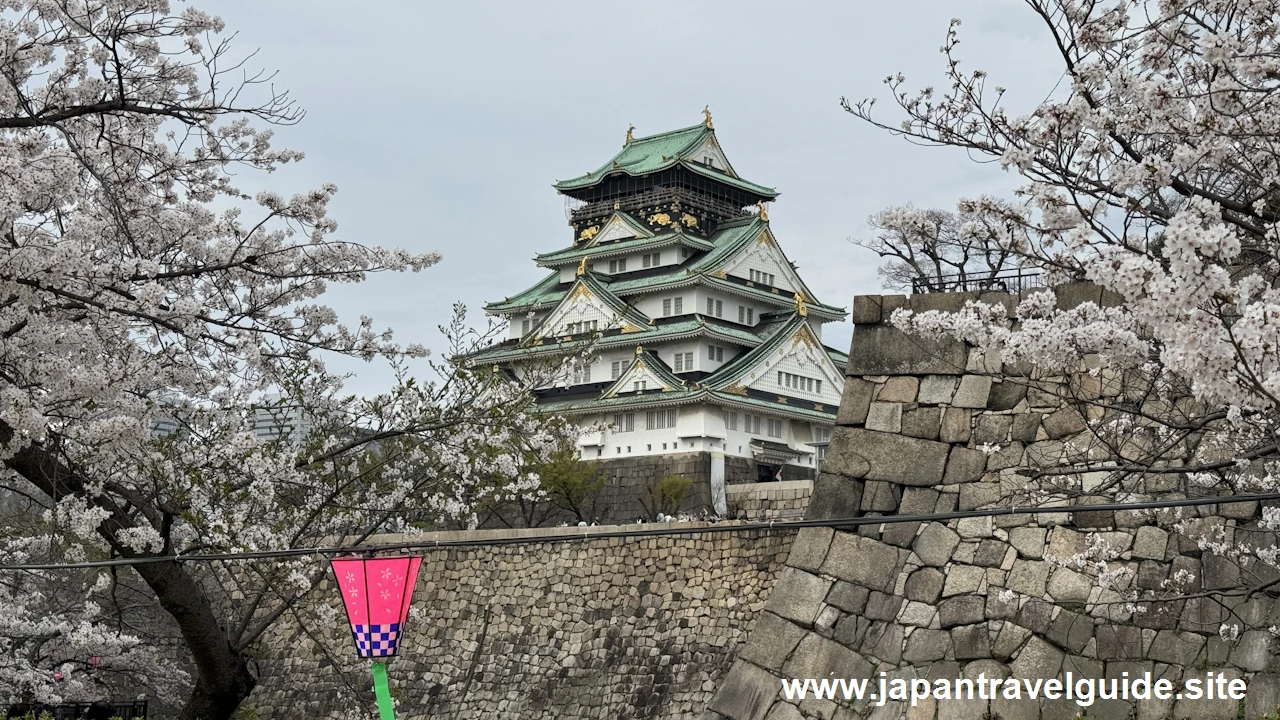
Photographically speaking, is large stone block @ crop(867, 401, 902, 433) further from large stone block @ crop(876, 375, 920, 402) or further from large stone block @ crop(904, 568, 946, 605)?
large stone block @ crop(904, 568, 946, 605)

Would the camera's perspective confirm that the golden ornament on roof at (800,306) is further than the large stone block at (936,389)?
Yes

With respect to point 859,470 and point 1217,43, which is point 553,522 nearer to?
point 859,470

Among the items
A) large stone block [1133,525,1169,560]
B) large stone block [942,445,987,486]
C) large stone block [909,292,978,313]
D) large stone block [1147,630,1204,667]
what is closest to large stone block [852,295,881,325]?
large stone block [909,292,978,313]

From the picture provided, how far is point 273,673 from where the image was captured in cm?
1655

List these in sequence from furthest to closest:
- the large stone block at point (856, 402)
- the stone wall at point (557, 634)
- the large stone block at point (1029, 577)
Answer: the stone wall at point (557, 634) < the large stone block at point (856, 402) < the large stone block at point (1029, 577)

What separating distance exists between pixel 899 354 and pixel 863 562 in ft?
4.87

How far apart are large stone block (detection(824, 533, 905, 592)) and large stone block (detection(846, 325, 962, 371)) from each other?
1.22 meters

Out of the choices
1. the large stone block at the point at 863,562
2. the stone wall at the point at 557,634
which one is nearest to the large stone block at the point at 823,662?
the large stone block at the point at 863,562

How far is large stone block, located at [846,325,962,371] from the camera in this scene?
8.60 metres

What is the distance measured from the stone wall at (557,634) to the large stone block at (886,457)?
4.82 meters

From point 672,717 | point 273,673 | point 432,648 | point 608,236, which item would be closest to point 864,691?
point 672,717

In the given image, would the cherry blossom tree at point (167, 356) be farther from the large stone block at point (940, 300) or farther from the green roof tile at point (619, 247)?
the green roof tile at point (619, 247)

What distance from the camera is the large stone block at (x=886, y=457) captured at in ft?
27.8

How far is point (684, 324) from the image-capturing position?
91.4 ft
